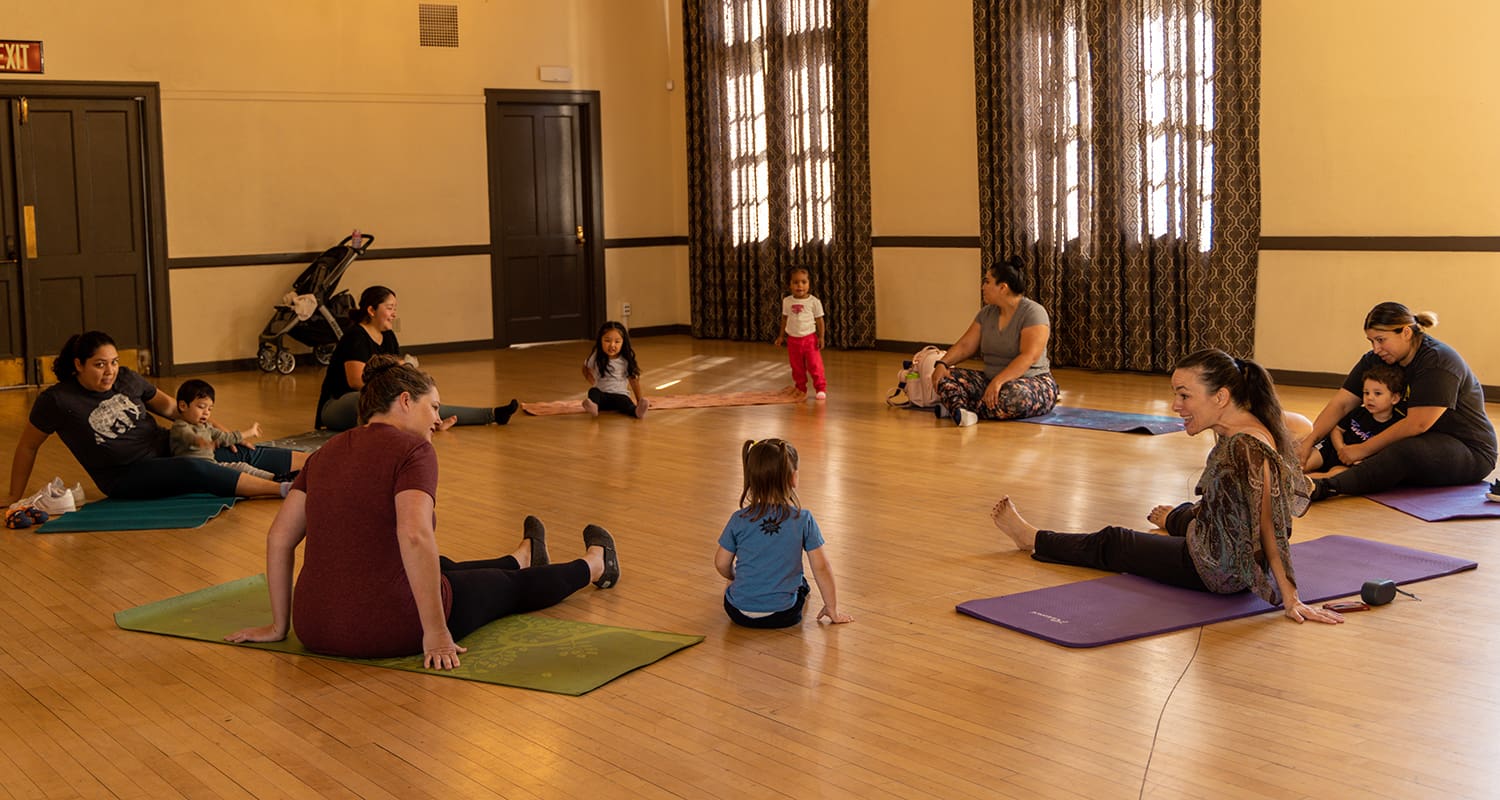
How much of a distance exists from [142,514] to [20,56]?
20.6 ft

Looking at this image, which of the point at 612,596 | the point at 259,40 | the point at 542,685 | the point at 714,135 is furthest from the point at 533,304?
the point at 542,685

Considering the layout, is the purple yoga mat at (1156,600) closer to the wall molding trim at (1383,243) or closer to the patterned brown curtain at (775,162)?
the wall molding trim at (1383,243)

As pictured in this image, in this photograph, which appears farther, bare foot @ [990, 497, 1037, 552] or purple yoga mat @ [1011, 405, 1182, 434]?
purple yoga mat @ [1011, 405, 1182, 434]

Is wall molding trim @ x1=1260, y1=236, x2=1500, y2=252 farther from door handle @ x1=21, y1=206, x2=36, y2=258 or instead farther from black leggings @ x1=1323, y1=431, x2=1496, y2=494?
door handle @ x1=21, y1=206, x2=36, y2=258

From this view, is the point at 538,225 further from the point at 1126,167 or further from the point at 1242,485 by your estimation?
the point at 1242,485

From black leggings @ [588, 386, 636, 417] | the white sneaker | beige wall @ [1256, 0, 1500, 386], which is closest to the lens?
the white sneaker

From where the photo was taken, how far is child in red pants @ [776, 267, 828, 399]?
31.8 ft

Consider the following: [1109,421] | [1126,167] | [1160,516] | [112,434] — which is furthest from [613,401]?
[1160,516]

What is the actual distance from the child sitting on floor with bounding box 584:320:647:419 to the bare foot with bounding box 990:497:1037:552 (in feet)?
13.2

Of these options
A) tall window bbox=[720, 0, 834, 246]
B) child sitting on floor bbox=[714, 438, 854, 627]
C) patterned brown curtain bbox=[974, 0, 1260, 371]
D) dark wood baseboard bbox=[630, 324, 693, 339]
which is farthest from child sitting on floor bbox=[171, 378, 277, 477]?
dark wood baseboard bbox=[630, 324, 693, 339]

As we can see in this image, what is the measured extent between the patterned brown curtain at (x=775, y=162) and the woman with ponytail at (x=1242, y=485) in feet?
27.5

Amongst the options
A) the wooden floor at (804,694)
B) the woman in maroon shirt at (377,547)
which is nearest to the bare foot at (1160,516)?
the wooden floor at (804,694)

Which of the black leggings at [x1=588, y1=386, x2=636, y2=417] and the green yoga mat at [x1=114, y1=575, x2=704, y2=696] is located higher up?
the black leggings at [x1=588, y1=386, x2=636, y2=417]

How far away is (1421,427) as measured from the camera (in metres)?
6.33
